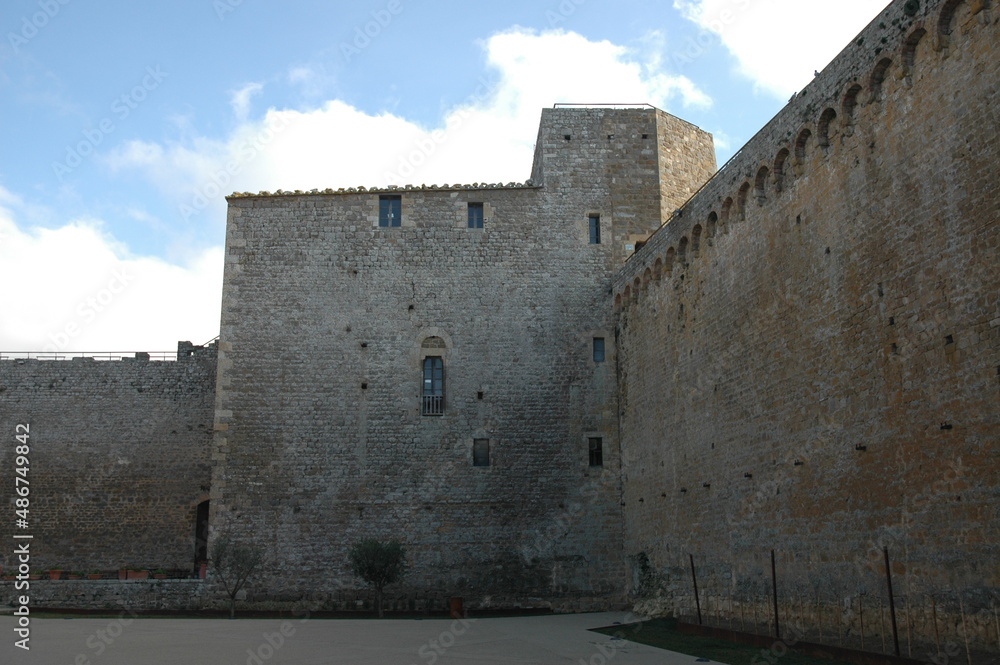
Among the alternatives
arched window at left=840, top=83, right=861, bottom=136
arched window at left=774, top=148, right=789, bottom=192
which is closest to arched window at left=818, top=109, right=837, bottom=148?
arched window at left=840, top=83, right=861, bottom=136

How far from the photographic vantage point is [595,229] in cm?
2081

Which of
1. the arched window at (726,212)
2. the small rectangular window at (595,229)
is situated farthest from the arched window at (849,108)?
the small rectangular window at (595,229)

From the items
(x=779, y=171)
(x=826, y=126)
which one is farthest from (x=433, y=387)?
(x=826, y=126)

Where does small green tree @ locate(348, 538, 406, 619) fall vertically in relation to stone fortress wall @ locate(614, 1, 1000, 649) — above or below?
below

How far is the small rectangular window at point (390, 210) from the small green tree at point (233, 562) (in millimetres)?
8091

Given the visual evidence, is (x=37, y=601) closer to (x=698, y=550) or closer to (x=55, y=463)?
(x=55, y=463)

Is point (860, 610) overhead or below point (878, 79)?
below

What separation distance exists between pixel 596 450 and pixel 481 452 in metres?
2.63

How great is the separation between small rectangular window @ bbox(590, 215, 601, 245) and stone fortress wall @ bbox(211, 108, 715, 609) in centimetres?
11

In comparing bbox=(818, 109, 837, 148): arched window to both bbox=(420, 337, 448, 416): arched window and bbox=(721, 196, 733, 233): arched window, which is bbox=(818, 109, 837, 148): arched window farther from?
bbox=(420, 337, 448, 416): arched window

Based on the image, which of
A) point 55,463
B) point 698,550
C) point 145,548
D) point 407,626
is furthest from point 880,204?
point 55,463

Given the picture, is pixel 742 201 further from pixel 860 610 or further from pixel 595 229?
pixel 860 610

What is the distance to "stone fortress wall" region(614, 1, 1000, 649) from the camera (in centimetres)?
905

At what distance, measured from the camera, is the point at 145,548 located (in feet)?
73.1
